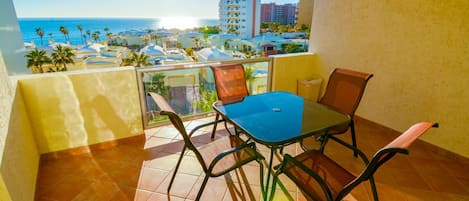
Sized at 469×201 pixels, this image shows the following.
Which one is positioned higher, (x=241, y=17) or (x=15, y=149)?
(x=241, y=17)

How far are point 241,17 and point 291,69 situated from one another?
25.7m

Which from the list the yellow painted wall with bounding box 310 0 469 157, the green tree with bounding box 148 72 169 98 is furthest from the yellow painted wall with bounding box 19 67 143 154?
the yellow painted wall with bounding box 310 0 469 157

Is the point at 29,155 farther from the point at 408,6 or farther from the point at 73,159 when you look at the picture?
the point at 408,6

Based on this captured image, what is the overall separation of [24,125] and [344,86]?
2965 mm

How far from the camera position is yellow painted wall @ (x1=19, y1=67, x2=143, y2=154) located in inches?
81.7

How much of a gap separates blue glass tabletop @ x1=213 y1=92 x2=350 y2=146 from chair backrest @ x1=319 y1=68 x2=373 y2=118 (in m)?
0.37

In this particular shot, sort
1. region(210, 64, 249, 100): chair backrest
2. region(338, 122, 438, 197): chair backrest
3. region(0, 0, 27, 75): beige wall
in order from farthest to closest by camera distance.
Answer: region(210, 64, 249, 100): chair backrest < region(0, 0, 27, 75): beige wall < region(338, 122, 438, 197): chair backrest

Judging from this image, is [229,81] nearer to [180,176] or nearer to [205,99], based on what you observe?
[205,99]

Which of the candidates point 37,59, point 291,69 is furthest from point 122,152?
point 37,59

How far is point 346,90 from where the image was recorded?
7.06ft

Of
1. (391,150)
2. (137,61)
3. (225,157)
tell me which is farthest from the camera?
(137,61)

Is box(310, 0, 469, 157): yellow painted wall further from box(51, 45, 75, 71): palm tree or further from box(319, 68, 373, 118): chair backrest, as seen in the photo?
box(51, 45, 75, 71): palm tree

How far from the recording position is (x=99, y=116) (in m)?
2.37

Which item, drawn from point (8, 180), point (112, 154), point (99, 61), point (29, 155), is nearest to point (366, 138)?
point (112, 154)
